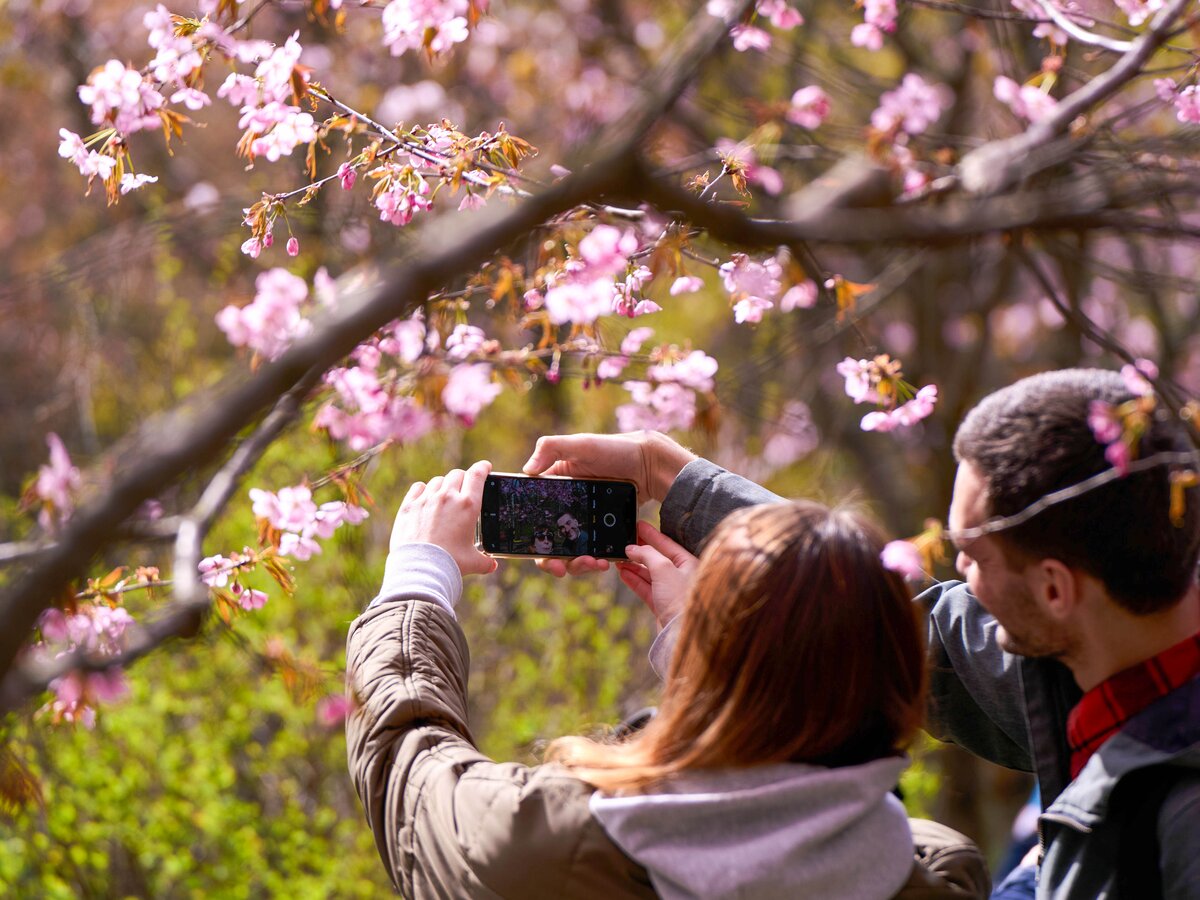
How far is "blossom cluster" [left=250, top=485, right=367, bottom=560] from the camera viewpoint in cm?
203

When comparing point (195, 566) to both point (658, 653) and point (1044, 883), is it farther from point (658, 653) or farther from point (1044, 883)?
point (1044, 883)

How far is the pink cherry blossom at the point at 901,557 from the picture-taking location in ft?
4.64

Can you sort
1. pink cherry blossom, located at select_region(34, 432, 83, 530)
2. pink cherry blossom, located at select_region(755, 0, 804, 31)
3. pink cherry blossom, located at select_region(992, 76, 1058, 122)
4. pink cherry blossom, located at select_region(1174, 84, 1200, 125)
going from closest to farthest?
pink cherry blossom, located at select_region(34, 432, 83, 530) → pink cherry blossom, located at select_region(1174, 84, 1200, 125) → pink cherry blossom, located at select_region(755, 0, 804, 31) → pink cherry blossom, located at select_region(992, 76, 1058, 122)

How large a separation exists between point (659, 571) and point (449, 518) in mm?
351

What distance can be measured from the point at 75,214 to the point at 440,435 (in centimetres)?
684

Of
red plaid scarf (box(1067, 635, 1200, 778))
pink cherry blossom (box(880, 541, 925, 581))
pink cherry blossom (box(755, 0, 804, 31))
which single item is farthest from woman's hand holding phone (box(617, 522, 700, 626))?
pink cherry blossom (box(755, 0, 804, 31))

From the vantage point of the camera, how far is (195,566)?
1.15m

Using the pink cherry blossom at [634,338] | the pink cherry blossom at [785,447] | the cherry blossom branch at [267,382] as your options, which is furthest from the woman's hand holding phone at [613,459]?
the pink cherry blossom at [785,447]

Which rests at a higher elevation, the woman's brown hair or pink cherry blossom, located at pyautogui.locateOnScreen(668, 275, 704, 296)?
pink cherry blossom, located at pyautogui.locateOnScreen(668, 275, 704, 296)

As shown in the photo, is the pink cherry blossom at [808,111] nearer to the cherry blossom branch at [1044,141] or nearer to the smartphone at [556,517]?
the cherry blossom branch at [1044,141]

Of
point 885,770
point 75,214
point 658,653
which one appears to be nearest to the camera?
point 885,770

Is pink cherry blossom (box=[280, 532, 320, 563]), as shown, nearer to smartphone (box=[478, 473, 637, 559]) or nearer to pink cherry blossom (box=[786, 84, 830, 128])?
smartphone (box=[478, 473, 637, 559])

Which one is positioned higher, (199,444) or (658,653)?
(199,444)

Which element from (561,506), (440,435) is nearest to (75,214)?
(440,435)
